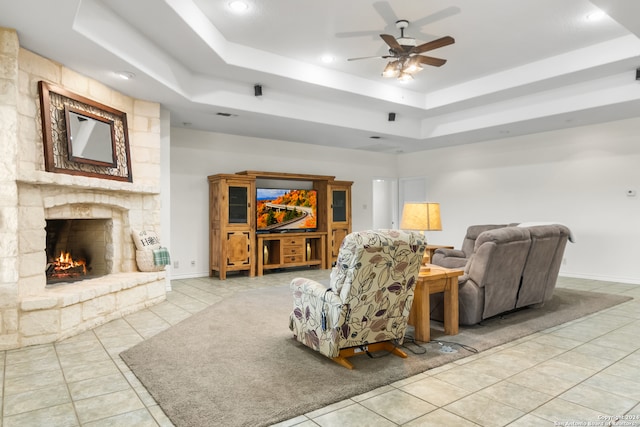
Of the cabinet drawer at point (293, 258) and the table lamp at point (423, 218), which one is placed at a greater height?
the table lamp at point (423, 218)

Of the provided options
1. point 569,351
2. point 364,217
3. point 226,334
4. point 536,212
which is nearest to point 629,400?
point 569,351

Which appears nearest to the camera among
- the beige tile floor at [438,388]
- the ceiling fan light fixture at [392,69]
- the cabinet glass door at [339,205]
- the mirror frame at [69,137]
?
the beige tile floor at [438,388]

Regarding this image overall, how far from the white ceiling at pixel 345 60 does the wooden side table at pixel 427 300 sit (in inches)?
91.9

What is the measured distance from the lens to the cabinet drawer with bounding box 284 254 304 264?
7363mm

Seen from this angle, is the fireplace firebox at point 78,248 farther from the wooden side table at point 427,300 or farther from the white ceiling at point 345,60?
the wooden side table at point 427,300

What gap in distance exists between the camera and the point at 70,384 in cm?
257

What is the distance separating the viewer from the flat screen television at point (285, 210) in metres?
7.18

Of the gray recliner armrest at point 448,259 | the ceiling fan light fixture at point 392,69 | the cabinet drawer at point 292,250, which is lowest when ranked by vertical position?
the cabinet drawer at point 292,250

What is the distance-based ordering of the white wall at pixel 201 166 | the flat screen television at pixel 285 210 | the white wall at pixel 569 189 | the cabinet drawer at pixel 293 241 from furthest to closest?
the cabinet drawer at pixel 293 241 < the flat screen television at pixel 285 210 < the white wall at pixel 201 166 < the white wall at pixel 569 189

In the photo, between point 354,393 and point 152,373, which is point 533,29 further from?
point 152,373

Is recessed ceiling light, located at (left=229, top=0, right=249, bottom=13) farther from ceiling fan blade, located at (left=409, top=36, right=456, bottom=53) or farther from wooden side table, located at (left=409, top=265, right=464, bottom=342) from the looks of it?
wooden side table, located at (left=409, top=265, right=464, bottom=342)

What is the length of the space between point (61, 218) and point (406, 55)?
385 cm

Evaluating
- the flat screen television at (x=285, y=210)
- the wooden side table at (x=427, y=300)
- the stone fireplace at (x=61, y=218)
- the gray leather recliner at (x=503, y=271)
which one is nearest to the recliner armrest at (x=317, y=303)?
the wooden side table at (x=427, y=300)

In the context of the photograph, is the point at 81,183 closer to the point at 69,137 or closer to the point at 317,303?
the point at 69,137
